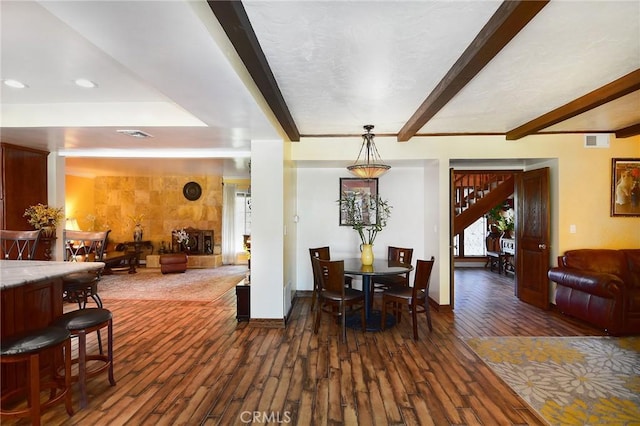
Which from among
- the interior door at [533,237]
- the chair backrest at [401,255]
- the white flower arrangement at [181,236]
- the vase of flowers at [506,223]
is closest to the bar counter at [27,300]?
the chair backrest at [401,255]

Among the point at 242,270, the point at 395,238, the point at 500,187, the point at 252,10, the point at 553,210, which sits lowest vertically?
the point at 242,270

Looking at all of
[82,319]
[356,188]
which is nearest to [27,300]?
[82,319]

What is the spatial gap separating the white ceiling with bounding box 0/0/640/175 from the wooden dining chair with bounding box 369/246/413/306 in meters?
1.86

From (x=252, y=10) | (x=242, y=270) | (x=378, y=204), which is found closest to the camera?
(x=252, y=10)

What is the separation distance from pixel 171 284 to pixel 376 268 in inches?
183

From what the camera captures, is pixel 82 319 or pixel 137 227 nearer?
pixel 82 319

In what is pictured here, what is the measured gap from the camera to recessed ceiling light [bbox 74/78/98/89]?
2916 millimetres

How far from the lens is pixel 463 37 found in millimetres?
2150

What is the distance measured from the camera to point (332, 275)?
3684 mm

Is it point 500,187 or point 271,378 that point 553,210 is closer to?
point 500,187

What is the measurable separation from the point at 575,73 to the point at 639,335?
10.5 feet

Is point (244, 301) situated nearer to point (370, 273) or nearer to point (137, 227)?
point (370, 273)

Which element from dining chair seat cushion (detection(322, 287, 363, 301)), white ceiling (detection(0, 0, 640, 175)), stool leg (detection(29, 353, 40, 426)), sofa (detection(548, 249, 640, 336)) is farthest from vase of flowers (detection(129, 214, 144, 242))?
sofa (detection(548, 249, 640, 336))

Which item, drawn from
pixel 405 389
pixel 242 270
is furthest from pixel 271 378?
pixel 242 270
